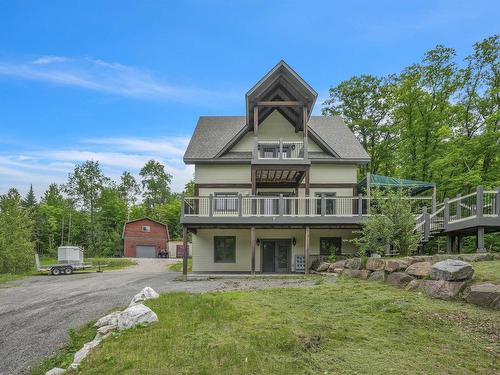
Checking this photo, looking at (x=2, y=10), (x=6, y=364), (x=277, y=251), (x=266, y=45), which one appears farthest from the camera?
(x=266, y=45)

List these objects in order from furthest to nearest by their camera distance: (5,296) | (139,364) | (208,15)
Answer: (208,15) → (5,296) → (139,364)

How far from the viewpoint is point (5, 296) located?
1194 centimetres

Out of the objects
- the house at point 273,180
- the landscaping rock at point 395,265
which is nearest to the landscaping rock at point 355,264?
the landscaping rock at point 395,265

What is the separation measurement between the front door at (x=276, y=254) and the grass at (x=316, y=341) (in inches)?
468

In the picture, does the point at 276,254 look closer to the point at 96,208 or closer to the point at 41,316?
the point at 41,316

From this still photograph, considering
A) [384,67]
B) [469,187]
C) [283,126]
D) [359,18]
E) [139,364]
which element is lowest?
[139,364]

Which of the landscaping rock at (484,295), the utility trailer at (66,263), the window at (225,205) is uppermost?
the window at (225,205)

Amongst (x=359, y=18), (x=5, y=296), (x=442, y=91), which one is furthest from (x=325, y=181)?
(x=5, y=296)

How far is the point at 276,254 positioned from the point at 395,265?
33.8 feet

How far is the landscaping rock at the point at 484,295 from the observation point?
6.09 m

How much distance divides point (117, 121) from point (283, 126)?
22.1 meters

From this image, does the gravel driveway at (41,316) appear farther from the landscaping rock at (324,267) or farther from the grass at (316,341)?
the landscaping rock at (324,267)

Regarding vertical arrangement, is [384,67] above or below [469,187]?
above

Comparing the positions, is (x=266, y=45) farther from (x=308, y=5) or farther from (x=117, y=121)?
(x=117, y=121)
